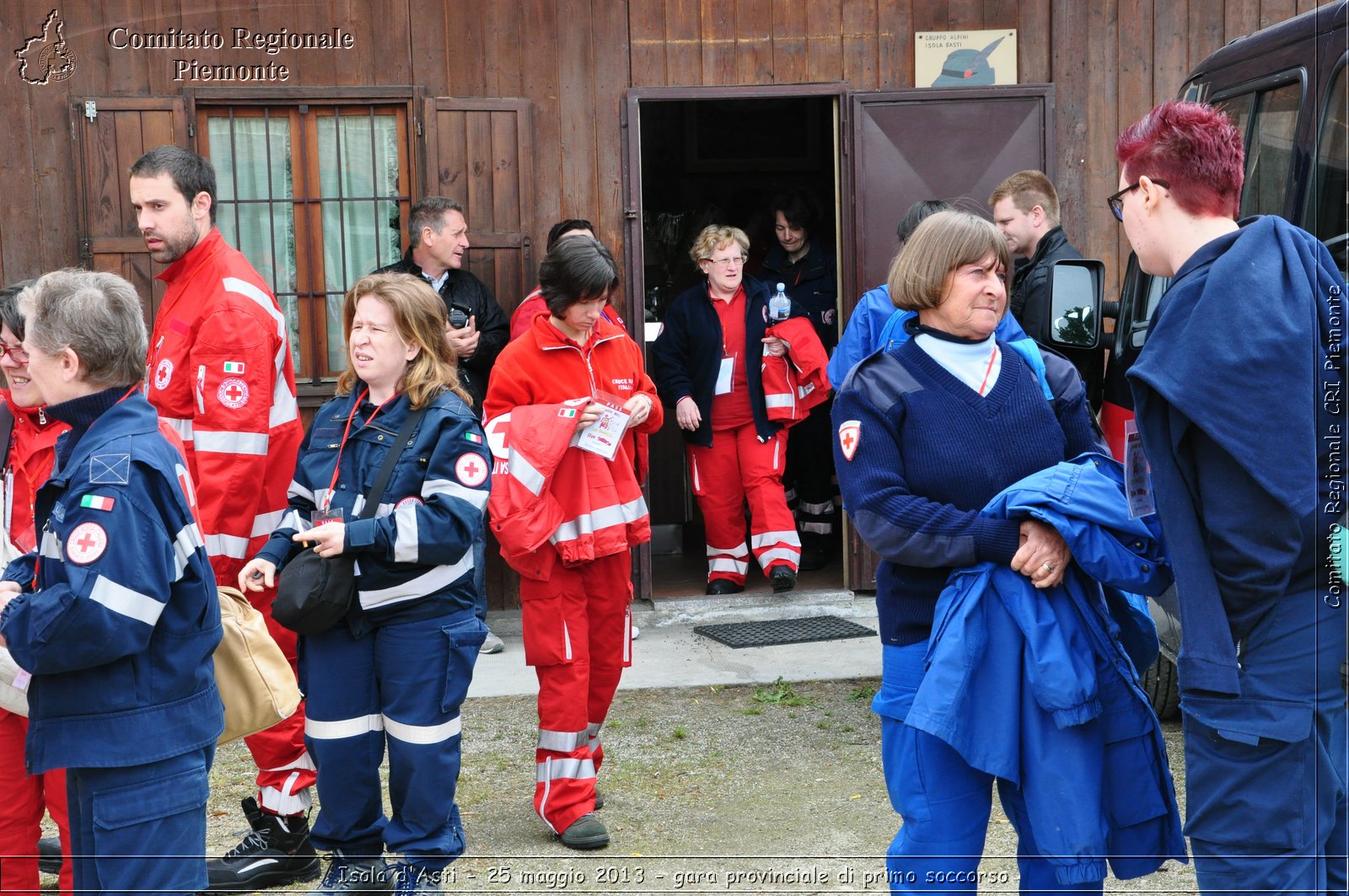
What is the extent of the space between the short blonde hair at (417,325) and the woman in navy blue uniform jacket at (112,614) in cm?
82

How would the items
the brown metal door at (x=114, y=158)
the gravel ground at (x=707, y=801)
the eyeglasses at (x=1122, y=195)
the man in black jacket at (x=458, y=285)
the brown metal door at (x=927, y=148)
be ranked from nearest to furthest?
the eyeglasses at (x=1122, y=195) → the gravel ground at (x=707, y=801) → the man in black jacket at (x=458, y=285) → the brown metal door at (x=114, y=158) → the brown metal door at (x=927, y=148)

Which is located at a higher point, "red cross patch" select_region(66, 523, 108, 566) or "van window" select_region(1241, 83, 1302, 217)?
"van window" select_region(1241, 83, 1302, 217)

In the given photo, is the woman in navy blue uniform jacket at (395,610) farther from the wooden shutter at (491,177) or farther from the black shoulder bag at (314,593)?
the wooden shutter at (491,177)

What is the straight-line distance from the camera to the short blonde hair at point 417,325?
3.71 meters

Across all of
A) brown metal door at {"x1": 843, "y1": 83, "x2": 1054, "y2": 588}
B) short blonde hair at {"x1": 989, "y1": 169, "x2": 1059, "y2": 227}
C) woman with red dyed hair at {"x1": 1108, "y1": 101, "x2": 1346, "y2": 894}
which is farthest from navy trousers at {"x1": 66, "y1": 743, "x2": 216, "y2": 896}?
brown metal door at {"x1": 843, "y1": 83, "x2": 1054, "y2": 588}

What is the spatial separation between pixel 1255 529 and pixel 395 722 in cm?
223

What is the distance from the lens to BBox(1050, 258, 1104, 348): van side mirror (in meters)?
4.49

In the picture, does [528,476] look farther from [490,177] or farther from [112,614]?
[490,177]

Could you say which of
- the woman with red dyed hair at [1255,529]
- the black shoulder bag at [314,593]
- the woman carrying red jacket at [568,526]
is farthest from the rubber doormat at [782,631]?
the woman with red dyed hair at [1255,529]

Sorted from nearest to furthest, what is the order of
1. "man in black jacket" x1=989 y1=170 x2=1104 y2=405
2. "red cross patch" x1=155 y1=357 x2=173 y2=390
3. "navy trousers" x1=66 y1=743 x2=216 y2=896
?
"navy trousers" x1=66 y1=743 x2=216 y2=896 → "red cross patch" x1=155 y1=357 x2=173 y2=390 → "man in black jacket" x1=989 y1=170 x2=1104 y2=405

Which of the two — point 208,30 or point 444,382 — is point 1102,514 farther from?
point 208,30

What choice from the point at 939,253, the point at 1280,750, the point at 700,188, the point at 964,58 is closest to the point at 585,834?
the point at 939,253

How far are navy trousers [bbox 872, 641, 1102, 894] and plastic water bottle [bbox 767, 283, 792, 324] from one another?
15.9 ft

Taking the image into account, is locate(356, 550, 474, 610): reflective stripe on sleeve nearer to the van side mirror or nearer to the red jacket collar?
the red jacket collar
